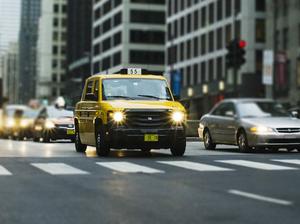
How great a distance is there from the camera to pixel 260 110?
21.0 meters

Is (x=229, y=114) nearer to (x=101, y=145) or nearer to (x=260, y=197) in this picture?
(x=101, y=145)

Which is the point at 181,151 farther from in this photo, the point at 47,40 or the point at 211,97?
the point at 47,40

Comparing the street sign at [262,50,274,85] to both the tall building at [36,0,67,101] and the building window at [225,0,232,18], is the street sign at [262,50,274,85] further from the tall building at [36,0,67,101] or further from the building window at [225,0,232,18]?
the tall building at [36,0,67,101]

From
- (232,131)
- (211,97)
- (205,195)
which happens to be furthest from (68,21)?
(205,195)

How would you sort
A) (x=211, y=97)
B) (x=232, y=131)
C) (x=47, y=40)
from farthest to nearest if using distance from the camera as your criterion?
(x=47, y=40) → (x=211, y=97) → (x=232, y=131)

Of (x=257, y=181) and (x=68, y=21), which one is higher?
(x=68, y=21)

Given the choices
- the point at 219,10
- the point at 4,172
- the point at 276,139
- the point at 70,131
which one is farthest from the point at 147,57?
the point at 4,172

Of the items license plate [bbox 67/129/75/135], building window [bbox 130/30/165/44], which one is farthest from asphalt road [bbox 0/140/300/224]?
building window [bbox 130/30/165/44]

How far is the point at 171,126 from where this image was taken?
17922mm

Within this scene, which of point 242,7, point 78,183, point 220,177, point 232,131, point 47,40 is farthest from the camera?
point 47,40

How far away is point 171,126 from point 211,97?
59422 mm

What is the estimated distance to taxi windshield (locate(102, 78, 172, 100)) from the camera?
61.4 ft

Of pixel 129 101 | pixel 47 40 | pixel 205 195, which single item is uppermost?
pixel 47 40

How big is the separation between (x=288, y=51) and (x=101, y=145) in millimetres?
45893
